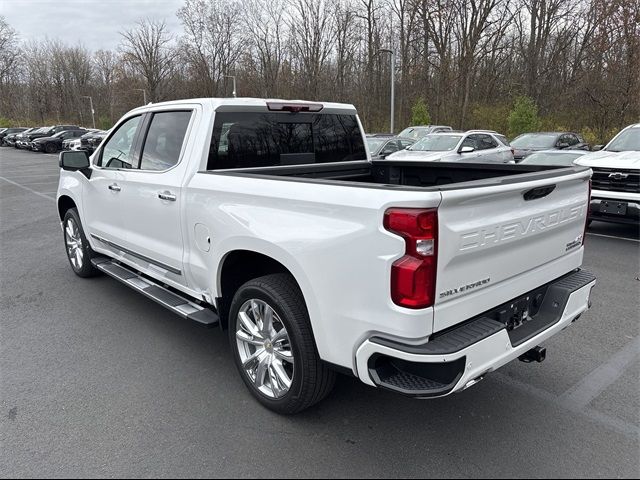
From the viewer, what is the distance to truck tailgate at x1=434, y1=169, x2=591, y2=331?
226 cm

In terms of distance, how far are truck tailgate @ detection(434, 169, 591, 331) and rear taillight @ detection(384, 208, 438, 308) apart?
44mm

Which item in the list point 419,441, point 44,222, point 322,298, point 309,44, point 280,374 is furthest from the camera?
point 309,44

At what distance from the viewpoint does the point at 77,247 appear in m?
5.93

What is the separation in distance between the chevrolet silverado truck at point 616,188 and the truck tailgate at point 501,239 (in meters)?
5.16

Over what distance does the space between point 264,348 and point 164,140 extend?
2031 mm

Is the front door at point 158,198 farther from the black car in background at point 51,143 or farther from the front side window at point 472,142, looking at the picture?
the black car in background at point 51,143

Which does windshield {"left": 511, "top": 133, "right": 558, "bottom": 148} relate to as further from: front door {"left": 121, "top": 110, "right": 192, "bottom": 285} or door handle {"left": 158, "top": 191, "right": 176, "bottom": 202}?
door handle {"left": 158, "top": 191, "right": 176, "bottom": 202}

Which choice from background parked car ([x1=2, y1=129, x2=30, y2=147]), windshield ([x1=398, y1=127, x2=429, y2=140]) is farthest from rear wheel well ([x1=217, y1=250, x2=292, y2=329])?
background parked car ([x1=2, y1=129, x2=30, y2=147])

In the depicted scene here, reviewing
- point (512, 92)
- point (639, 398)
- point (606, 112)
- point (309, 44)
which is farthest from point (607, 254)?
point (309, 44)

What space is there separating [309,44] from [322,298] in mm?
44909

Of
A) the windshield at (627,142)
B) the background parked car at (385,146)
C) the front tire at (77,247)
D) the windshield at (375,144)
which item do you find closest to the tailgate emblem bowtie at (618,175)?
the windshield at (627,142)

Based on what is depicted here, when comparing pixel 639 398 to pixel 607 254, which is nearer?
pixel 639 398

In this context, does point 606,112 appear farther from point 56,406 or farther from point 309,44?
point 309,44

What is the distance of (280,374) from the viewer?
9.93 feet
